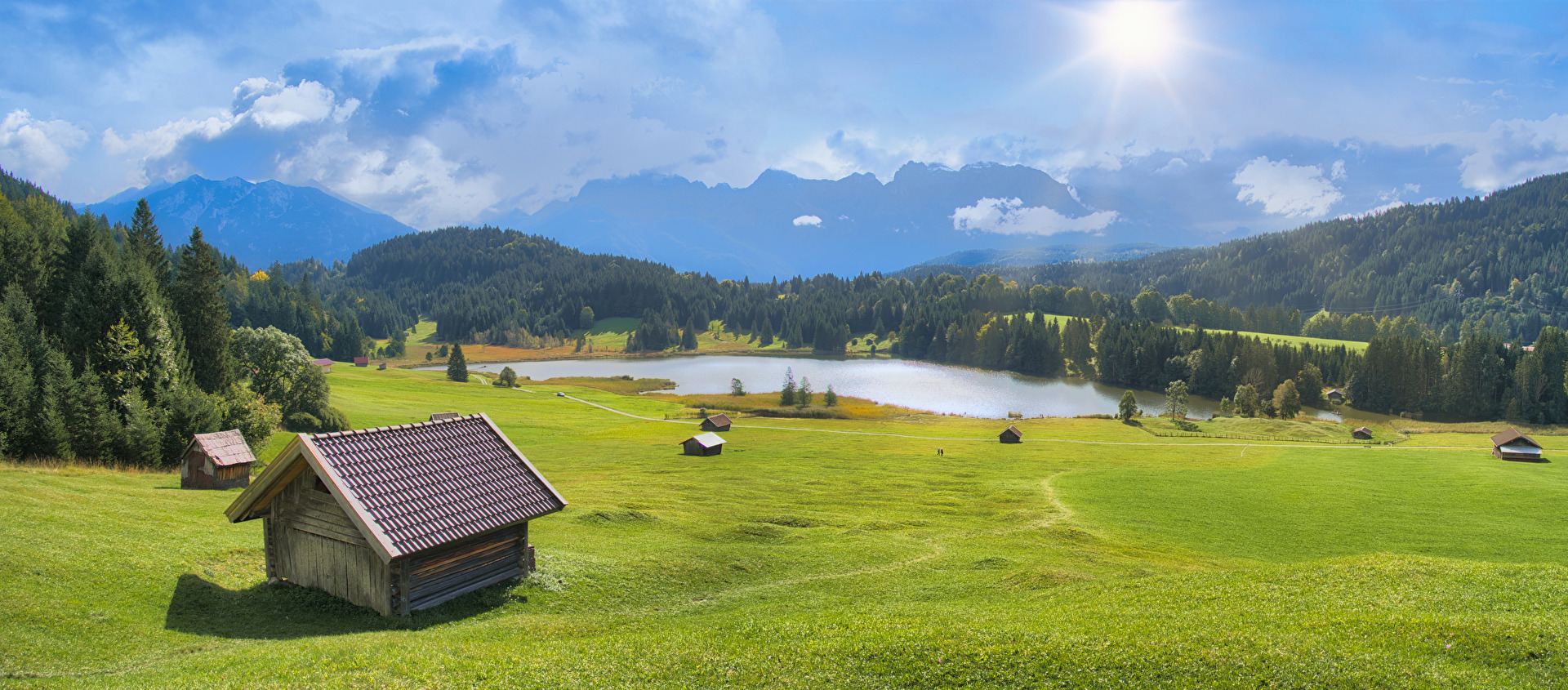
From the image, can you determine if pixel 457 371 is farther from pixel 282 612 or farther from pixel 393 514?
pixel 393 514

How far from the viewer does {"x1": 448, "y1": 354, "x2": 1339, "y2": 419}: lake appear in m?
119

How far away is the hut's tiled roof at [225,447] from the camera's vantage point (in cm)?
3606

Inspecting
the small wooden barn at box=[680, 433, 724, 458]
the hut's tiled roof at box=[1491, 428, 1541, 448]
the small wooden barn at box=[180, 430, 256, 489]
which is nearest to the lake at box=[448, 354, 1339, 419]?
the hut's tiled roof at box=[1491, 428, 1541, 448]

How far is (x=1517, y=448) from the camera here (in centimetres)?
5672

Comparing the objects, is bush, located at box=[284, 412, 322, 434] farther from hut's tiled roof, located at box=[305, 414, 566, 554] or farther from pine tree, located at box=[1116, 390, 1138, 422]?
pine tree, located at box=[1116, 390, 1138, 422]

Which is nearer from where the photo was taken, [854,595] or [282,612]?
[282,612]

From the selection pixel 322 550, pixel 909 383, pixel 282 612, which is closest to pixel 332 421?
pixel 322 550

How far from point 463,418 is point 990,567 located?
60.9 ft

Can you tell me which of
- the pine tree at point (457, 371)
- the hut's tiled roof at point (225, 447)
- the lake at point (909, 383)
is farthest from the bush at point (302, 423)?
the lake at point (909, 383)

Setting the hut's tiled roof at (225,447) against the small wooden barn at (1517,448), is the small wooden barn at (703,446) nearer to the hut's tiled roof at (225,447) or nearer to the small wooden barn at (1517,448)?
the hut's tiled roof at (225,447)

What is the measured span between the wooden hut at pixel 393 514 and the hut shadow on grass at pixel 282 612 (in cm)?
31

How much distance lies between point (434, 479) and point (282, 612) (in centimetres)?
461

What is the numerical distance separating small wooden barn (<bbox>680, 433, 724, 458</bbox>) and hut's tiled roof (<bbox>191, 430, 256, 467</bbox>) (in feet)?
99.6

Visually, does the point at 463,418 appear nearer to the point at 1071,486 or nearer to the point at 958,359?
the point at 1071,486
